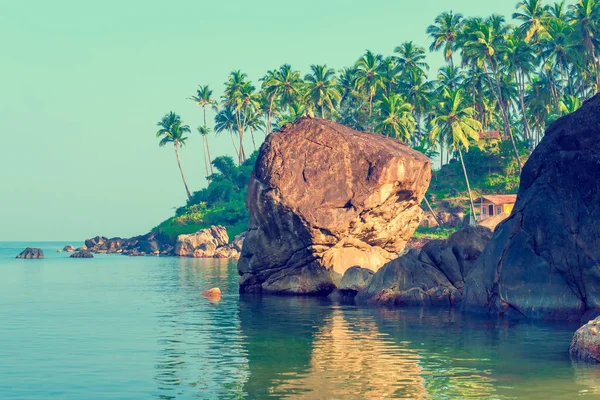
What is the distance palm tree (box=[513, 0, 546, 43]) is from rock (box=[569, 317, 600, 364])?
7342 centimetres

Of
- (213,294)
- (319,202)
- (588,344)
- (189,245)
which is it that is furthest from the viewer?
(189,245)

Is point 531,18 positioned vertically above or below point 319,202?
above

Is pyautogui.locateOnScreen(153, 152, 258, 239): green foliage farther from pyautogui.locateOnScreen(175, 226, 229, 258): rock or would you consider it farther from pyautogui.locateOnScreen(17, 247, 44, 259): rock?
pyautogui.locateOnScreen(17, 247, 44, 259): rock

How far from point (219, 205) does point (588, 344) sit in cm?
9602

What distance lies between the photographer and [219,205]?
372 ft

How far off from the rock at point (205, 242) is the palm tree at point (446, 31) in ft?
119

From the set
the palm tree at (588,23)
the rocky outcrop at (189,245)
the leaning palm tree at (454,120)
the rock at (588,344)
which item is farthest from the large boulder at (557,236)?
the rocky outcrop at (189,245)

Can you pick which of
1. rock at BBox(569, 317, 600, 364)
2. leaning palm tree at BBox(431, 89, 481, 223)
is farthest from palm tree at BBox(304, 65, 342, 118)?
rock at BBox(569, 317, 600, 364)

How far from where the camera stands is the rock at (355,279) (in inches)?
1491

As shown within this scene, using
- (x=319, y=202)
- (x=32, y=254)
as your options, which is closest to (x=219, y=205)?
(x=32, y=254)

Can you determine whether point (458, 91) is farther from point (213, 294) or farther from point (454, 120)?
point (213, 294)

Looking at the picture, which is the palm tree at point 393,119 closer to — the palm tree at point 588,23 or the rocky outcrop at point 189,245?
the palm tree at point 588,23

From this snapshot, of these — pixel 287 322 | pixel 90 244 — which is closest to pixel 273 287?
pixel 287 322

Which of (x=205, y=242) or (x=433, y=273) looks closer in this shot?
(x=433, y=273)
